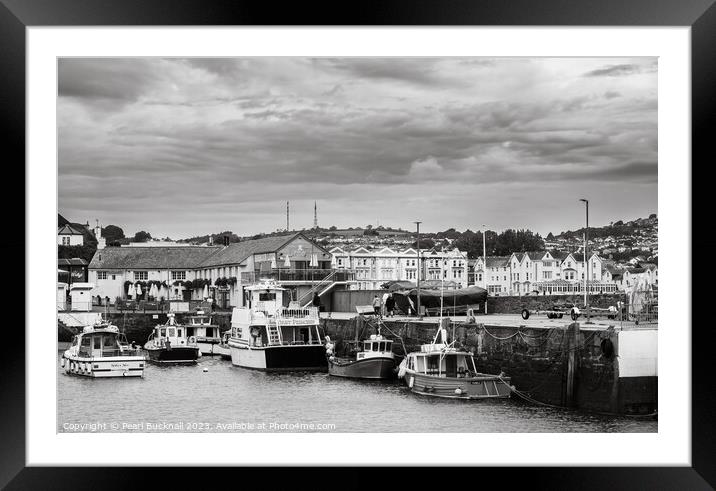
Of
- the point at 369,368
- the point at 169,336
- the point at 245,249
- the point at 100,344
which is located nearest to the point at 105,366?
the point at 100,344

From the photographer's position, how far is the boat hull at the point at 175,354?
17.5 m

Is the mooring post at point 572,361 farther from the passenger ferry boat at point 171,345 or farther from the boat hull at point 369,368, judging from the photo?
the passenger ferry boat at point 171,345

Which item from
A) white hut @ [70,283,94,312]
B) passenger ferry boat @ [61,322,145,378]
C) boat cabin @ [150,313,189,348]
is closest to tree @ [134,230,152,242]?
white hut @ [70,283,94,312]

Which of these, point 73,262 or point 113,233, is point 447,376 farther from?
point 73,262

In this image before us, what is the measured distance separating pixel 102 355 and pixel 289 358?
3.84 metres

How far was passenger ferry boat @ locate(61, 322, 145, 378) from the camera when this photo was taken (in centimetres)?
1465

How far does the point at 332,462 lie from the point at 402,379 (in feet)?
24.1

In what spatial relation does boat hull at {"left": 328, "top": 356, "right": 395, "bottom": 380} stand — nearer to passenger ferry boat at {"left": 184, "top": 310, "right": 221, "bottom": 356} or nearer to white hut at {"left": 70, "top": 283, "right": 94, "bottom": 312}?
passenger ferry boat at {"left": 184, "top": 310, "right": 221, "bottom": 356}

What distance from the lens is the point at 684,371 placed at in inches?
350
